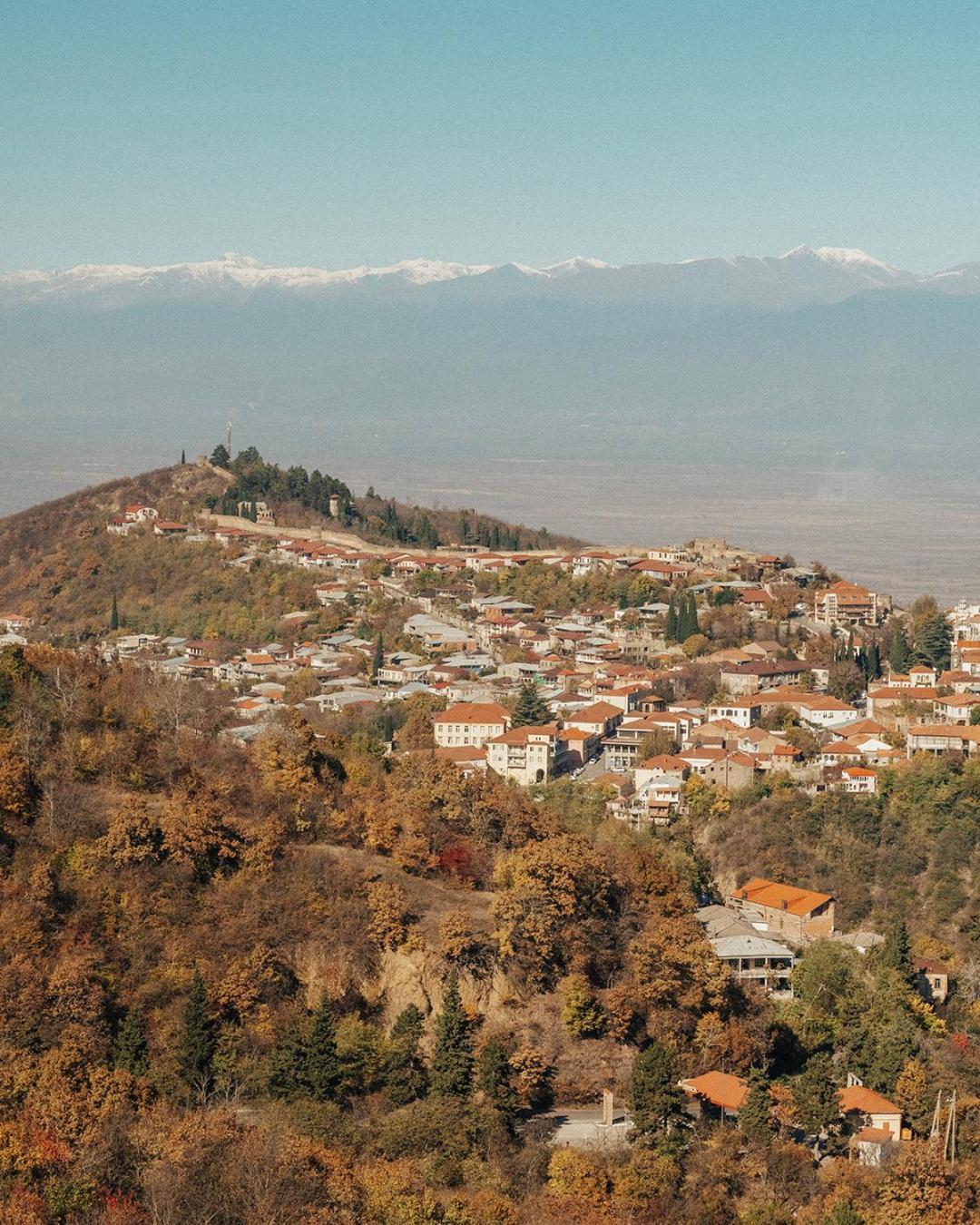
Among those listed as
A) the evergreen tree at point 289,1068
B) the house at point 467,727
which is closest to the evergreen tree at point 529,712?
the house at point 467,727

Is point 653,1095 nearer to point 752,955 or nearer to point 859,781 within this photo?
point 752,955

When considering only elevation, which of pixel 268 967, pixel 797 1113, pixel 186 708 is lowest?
pixel 797 1113

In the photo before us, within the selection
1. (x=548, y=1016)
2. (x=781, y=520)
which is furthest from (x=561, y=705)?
(x=781, y=520)

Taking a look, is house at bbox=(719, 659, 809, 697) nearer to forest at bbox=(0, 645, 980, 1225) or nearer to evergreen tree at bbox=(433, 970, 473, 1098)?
forest at bbox=(0, 645, 980, 1225)

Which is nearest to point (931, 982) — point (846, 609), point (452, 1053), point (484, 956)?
point (484, 956)

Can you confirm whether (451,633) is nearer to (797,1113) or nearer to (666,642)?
(666,642)

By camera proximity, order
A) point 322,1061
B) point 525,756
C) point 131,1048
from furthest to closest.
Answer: point 525,756 < point 322,1061 < point 131,1048
